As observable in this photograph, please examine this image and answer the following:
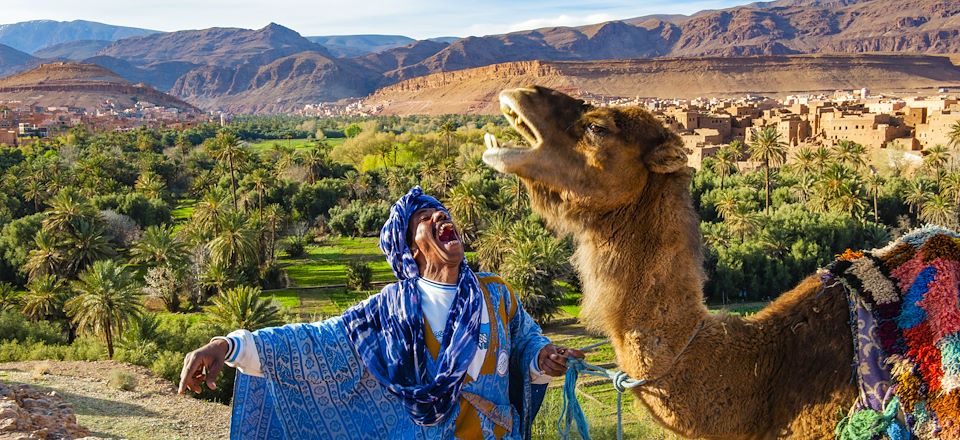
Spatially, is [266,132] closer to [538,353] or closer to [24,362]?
[24,362]

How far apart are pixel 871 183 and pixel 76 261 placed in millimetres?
33465

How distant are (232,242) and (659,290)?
28860mm

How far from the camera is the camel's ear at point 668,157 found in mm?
2566

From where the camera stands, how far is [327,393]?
309 cm

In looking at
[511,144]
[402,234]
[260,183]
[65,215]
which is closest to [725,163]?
[260,183]

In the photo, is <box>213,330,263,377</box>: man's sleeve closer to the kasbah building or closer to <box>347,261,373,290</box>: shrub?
<box>347,261,373,290</box>: shrub

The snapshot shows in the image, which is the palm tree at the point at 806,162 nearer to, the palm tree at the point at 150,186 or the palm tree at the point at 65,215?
the palm tree at the point at 65,215

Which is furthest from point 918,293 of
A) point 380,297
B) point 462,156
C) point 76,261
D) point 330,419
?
point 462,156

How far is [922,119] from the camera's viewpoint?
5078cm

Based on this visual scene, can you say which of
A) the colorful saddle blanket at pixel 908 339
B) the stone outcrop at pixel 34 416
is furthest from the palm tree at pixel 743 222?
the colorful saddle blanket at pixel 908 339

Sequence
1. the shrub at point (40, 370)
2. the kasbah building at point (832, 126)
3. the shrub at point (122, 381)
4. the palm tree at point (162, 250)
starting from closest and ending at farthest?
the shrub at point (40, 370)
the shrub at point (122, 381)
the palm tree at point (162, 250)
the kasbah building at point (832, 126)

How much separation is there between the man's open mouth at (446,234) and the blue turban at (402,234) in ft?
0.23

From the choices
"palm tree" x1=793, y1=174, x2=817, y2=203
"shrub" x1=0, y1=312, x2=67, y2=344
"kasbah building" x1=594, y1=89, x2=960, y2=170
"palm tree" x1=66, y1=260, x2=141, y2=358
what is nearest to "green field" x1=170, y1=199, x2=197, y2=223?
"palm tree" x1=66, y1=260, x2=141, y2=358

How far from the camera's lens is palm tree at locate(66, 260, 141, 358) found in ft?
64.6
